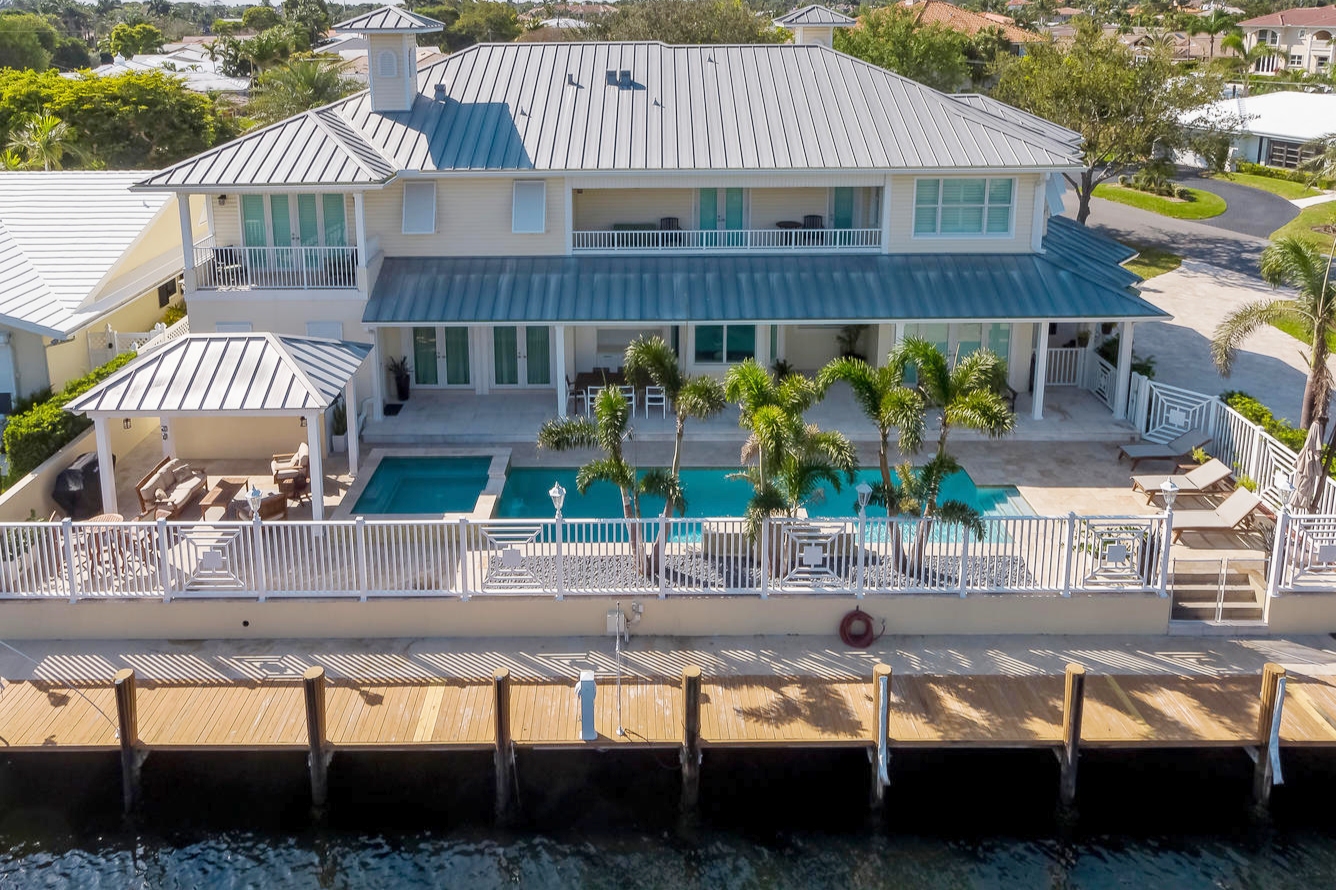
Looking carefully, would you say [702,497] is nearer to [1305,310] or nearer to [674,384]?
[674,384]

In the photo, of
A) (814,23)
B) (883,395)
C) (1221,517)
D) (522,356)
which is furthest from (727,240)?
(1221,517)

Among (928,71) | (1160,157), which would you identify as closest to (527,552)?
(1160,157)

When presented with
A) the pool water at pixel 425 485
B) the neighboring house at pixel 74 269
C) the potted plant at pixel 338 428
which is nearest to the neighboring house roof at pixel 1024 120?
the pool water at pixel 425 485

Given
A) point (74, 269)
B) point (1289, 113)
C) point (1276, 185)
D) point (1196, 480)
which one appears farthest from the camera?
point (1289, 113)

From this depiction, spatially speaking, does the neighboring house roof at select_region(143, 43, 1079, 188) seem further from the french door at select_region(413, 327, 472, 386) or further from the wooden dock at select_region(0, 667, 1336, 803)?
the wooden dock at select_region(0, 667, 1336, 803)

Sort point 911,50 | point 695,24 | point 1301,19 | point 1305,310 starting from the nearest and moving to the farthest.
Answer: point 1305,310 < point 911,50 < point 695,24 < point 1301,19

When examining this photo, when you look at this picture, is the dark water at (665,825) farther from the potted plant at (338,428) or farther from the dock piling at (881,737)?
the potted plant at (338,428)
